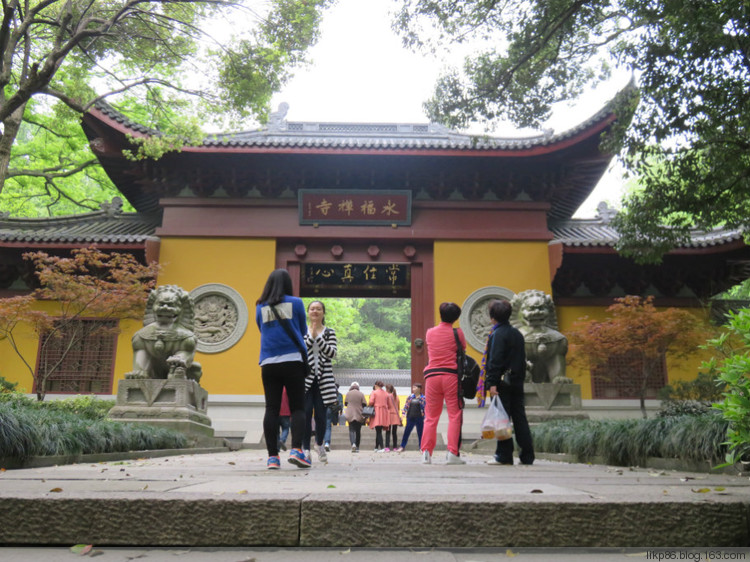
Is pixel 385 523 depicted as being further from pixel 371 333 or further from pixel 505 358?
pixel 371 333

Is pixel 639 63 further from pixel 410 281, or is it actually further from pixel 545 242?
pixel 410 281

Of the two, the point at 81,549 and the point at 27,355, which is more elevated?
the point at 27,355

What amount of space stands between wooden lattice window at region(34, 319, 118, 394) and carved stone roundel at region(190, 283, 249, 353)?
→ 1730mm

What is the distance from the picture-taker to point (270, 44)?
30.7 feet

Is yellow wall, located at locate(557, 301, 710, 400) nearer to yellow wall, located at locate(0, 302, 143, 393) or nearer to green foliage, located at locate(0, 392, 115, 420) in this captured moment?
green foliage, located at locate(0, 392, 115, 420)

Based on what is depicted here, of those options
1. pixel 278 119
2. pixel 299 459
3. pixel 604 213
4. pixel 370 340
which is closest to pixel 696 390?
pixel 604 213

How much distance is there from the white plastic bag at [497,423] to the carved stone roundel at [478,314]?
7.71 meters

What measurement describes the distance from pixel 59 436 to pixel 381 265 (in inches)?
368

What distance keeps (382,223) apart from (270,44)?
4916 millimetres

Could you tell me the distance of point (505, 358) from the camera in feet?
16.5

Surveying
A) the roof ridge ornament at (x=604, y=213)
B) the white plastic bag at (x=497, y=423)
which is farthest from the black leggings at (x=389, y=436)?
the roof ridge ornament at (x=604, y=213)

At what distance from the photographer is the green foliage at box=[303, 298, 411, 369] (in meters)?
30.0

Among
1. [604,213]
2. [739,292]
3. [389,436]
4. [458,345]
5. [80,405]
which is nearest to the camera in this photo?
[458,345]

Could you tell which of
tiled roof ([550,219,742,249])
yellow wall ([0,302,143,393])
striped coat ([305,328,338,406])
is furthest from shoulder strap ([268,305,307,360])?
yellow wall ([0,302,143,393])
